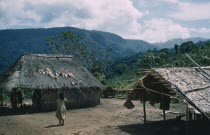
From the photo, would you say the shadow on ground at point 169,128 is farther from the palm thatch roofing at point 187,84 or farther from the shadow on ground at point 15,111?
the shadow on ground at point 15,111

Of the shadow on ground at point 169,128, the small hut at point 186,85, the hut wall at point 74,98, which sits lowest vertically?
the shadow on ground at point 169,128

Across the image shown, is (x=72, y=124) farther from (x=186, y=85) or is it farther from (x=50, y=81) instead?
(x=186, y=85)

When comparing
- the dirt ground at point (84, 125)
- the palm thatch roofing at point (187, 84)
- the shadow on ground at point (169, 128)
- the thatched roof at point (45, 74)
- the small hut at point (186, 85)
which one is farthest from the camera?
the thatched roof at point (45, 74)

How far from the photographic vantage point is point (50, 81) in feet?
52.0

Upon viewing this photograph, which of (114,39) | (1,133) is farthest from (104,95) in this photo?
(114,39)

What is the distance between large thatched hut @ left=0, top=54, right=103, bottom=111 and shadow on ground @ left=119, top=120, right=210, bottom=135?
6389 millimetres

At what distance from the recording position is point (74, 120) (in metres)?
13.2

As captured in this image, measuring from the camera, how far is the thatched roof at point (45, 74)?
15.1 m

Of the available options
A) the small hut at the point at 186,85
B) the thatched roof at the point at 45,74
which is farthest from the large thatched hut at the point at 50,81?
the small hut at the point at 186,85

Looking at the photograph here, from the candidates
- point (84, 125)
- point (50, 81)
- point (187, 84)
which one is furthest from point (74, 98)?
point (187, 84)

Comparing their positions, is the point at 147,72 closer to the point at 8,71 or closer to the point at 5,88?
the point at 5,88

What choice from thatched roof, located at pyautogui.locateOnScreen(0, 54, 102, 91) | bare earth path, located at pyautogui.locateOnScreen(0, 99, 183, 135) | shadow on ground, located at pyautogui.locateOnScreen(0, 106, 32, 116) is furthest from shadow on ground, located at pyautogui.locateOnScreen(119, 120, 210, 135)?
shadow on ground, located at pyautogui.locateOnScreen(0, 106, 32, 116)

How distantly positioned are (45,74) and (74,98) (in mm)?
2736

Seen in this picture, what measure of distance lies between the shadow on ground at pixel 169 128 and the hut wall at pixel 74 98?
6382 millimetres
